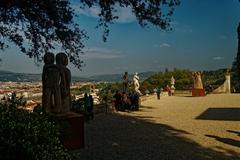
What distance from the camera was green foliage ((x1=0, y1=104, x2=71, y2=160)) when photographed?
498cm

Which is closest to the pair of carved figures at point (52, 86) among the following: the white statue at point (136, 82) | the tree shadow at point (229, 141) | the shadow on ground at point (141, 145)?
the shadow on ground at point (141, 145)

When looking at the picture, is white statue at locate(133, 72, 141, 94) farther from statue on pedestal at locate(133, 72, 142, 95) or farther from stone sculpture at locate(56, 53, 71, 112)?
stone sculpture at locate(56, 53, 71, 112)

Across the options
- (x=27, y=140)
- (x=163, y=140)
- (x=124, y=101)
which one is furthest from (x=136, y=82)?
(x=27, y=140)

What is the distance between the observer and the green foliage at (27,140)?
16.3 feet

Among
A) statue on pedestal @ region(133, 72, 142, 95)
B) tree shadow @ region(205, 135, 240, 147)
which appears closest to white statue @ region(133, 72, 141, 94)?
statue on pedestal @ region(133, 72, 142, 95)

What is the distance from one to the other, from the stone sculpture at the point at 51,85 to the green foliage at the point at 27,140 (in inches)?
175

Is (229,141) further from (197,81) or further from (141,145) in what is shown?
(197,81)

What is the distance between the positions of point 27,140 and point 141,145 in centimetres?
689

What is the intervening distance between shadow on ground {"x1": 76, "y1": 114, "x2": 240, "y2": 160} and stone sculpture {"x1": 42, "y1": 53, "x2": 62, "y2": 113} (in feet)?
4.55

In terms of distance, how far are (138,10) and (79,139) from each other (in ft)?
15.5

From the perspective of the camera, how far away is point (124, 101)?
2502 centimetres

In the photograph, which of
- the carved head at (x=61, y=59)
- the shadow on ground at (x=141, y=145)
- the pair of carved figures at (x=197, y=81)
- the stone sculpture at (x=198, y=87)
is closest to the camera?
the shadow on ground at (x=141, y=145)

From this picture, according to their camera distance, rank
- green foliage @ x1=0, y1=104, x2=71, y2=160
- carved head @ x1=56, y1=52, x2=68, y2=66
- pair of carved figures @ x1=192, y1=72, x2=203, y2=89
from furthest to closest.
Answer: pair of carved figures @ x1=192, y1=72, x2=203, y2=89 < carved head @ x1=56, y1=52, x2=68, y2=66 < green foliage @ x1=0, y1=104, x2=71, y2=160

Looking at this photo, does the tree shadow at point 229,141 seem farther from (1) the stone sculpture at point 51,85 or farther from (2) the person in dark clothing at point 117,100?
(2) the person in dark clothing at point 117,100
